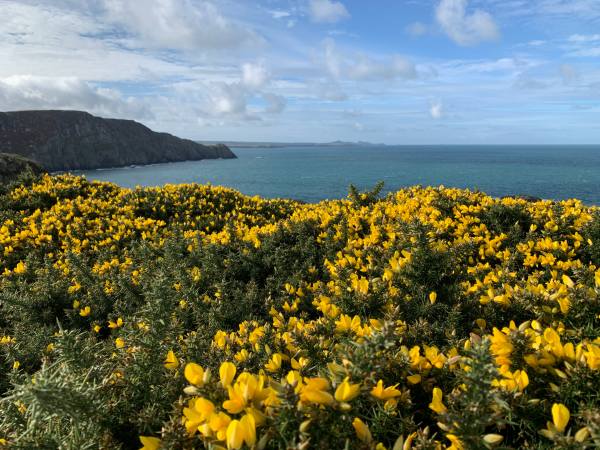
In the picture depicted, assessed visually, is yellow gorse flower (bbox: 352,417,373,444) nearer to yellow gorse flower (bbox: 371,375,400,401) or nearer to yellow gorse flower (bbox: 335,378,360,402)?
yellow gorse flower (bbox: 335,378,360,402)

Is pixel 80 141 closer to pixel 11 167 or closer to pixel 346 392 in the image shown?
pixel 11 167

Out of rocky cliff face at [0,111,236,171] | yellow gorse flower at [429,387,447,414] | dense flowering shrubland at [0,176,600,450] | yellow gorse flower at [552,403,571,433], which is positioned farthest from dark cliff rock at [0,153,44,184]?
rocky cliff face at [0,111,236,171]

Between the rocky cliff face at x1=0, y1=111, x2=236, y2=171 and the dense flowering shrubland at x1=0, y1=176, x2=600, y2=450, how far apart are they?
321ft

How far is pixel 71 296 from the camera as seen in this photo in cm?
504

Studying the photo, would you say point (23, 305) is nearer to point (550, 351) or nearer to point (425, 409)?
point (425, 409)

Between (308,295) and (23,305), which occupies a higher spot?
(308,295)

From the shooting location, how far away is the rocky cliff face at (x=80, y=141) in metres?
88.0

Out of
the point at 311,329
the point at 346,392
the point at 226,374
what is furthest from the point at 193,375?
the point at 311,329

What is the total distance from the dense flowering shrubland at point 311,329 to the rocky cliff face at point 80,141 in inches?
3847

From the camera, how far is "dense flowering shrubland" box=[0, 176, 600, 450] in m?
1.31

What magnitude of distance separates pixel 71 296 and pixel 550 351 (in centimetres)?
547

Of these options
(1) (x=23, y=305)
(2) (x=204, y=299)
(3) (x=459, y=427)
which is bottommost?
(1) (x=23, y=305)

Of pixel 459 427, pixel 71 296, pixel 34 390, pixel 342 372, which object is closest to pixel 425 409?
pixel 459 427

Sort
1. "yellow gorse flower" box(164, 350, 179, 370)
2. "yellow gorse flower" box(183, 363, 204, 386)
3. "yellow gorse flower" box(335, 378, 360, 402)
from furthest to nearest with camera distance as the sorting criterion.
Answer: "yellow gorse flower" box(164, 350, 179, 370)
"yellow gorse flower" box(183, 363, 204, 386)
"yellow gorse flower" box(335, 378, 360, 402)
